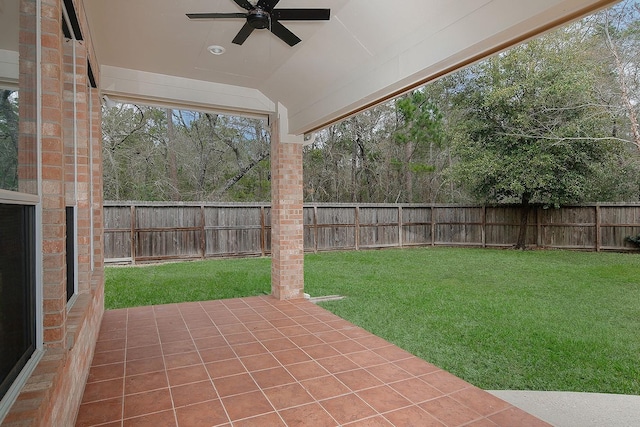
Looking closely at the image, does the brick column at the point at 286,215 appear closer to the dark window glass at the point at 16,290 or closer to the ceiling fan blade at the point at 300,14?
the ceiling fan blade at the point at 300,14

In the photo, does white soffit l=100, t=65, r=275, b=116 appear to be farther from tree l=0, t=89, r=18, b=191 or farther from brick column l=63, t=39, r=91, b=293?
tree l=0, t=89, r=18, b=191

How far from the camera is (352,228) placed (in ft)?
37.6

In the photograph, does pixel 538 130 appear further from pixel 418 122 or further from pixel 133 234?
pixel 133 234

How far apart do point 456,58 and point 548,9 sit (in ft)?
2.15

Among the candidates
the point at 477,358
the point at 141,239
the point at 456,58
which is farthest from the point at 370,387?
the point at 141,239

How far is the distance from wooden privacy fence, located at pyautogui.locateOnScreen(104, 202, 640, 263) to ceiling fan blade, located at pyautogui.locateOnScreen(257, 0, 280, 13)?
7.30 meters

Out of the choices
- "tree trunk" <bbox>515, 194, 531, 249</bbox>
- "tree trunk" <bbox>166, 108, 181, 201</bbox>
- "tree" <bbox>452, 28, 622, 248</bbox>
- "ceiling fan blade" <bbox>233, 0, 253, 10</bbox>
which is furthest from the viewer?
"tree trunk" <bbox>166, 108, 181, 201</bbox>

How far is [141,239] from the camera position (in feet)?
29.1

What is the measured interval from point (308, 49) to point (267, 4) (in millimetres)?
A: 1048

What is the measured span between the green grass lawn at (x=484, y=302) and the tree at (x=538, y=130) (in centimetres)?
212

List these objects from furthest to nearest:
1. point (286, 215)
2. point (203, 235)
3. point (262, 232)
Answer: point (262, 232) → point (203, 235) → point (286, 215)

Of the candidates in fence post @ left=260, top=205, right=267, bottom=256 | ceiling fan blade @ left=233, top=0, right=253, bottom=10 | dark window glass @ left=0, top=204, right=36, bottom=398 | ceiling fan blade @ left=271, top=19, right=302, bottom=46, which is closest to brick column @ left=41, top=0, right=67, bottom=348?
dark window glass @ left=0, top=204, right=36, bottom=398

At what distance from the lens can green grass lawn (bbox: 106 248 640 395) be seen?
3.45 metres

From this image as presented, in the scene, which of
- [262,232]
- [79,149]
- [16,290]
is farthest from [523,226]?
[16,290]
